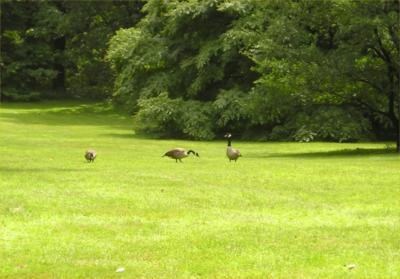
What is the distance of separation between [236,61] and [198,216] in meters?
28.8

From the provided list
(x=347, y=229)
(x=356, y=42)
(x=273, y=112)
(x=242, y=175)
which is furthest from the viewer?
(x=273, y=112)

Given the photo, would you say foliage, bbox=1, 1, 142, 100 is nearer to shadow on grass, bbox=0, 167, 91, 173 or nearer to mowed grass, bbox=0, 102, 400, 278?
mowed grass, bbox=0, 102, 400, 278

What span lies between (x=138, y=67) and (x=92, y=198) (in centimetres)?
2862

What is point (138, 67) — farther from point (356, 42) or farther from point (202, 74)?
point (356, 42)

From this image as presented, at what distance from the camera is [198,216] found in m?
15.3

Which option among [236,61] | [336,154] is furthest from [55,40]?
[336,154]

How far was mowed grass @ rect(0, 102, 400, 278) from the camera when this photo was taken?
37.2 feet

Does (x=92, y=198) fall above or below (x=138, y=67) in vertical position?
below

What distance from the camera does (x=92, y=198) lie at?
17.0m

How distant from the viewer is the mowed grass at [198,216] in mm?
11328

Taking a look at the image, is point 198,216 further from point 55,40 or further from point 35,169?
point 55,40

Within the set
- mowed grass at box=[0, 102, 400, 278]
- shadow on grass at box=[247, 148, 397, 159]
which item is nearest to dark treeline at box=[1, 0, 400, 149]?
shadow on grass at box=[247, 148, 397, 159]

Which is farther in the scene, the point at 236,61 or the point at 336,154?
the point at 236,61

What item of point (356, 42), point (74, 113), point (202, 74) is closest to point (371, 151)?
point (356, 42)
